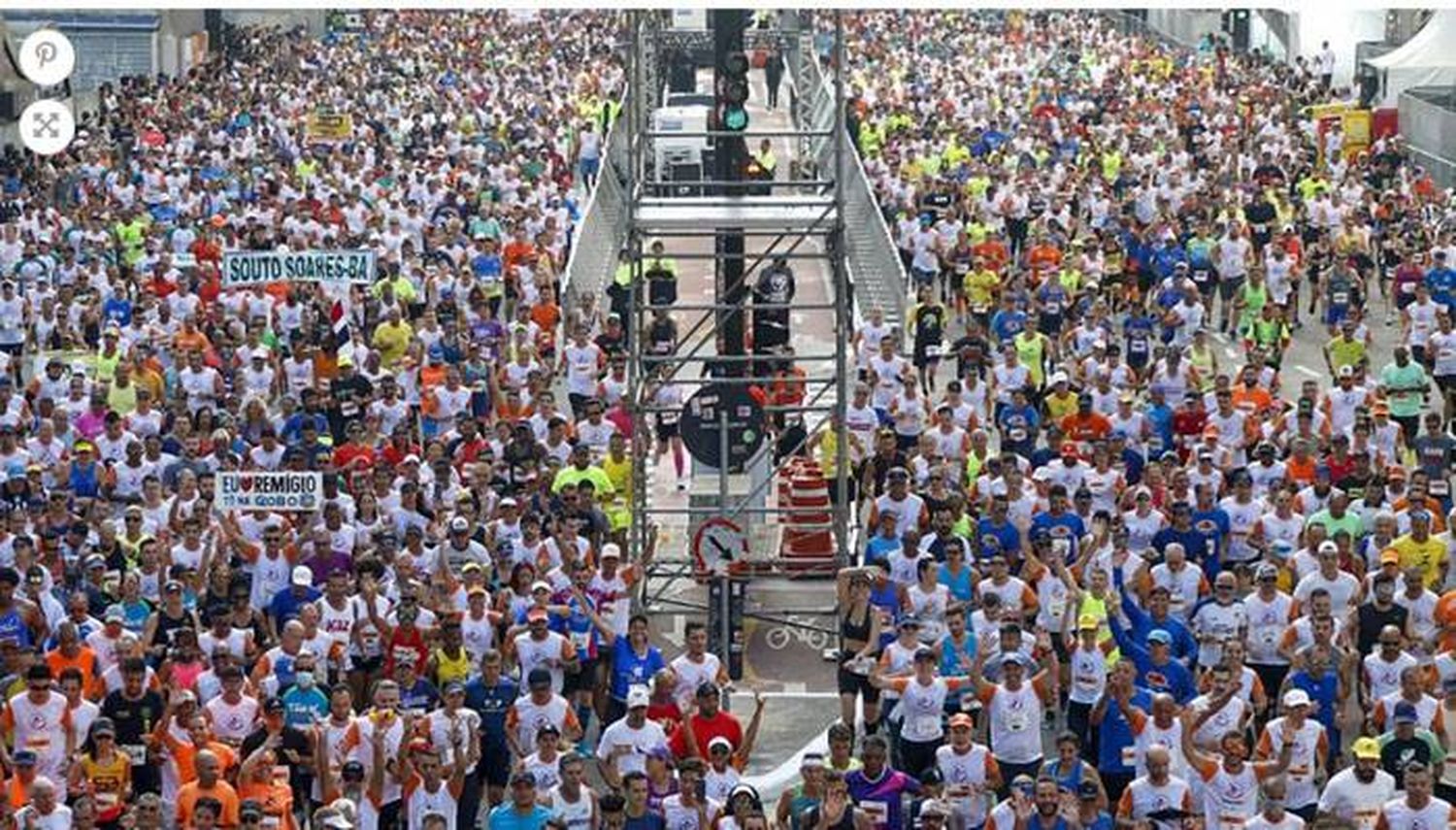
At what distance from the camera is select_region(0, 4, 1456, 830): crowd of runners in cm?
1688

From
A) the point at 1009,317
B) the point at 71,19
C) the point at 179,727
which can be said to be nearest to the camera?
the point at 179,727

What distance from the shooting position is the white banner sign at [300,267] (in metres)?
27.2

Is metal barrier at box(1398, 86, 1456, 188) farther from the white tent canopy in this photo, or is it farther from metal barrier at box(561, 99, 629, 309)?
metal barrier at box(561, 99, 629, 309)

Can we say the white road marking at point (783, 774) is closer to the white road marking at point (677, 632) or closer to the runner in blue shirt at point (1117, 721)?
the runner in blue shirt at point (1117, 721)

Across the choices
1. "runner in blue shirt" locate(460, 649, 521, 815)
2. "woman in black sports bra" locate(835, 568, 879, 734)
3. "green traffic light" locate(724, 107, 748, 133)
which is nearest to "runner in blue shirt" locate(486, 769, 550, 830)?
"runner in blue shirt" locate(460, 649, 521, 815)

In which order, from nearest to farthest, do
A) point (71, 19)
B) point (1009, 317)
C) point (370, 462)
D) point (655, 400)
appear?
point (370, 462), point (655, 400), point (1009, 317), point (71, 19)

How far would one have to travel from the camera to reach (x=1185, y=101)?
49.8 metres

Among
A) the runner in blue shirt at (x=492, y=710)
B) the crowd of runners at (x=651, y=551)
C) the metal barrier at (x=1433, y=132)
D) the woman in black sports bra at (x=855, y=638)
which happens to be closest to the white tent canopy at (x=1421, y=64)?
the metal barrier at (x=1433, y=132)

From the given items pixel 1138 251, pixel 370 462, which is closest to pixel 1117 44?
pixel 1138 251

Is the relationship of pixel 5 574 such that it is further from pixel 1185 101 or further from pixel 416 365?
pixel 1185 101

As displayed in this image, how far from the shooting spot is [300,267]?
27.7 metres

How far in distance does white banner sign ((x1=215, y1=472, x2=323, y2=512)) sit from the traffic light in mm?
4819

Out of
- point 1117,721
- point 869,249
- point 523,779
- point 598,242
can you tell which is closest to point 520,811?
point 523,779

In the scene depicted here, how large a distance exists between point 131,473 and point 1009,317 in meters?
8.00
